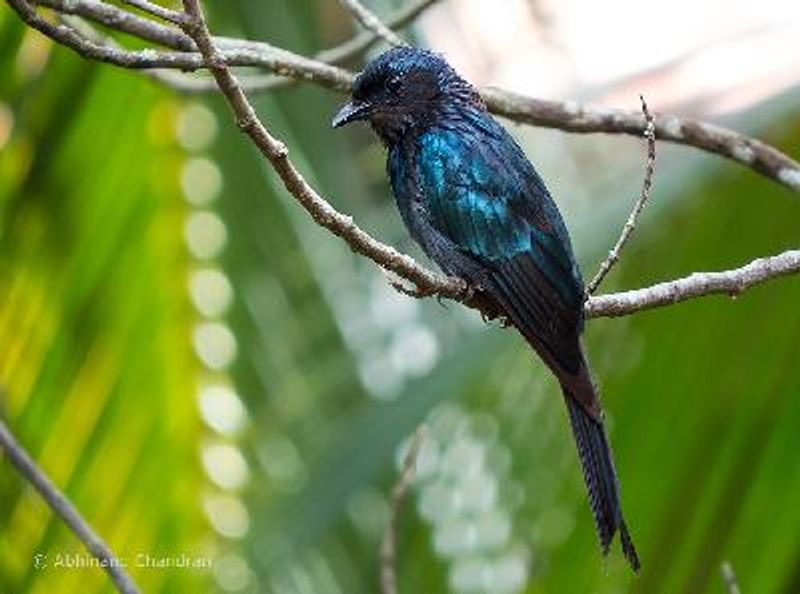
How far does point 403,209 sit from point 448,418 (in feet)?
3.13

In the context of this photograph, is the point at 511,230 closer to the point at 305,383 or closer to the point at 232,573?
the point at 232,573

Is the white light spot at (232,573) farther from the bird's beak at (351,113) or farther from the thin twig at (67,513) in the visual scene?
the bird's beak at (351,113)

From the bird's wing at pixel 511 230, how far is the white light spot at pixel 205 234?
94 centimetres

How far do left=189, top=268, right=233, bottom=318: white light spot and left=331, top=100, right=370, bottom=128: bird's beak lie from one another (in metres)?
0.88

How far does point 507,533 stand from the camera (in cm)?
560

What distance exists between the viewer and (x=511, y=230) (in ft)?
16.7

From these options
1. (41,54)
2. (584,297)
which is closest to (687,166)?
(584,297)

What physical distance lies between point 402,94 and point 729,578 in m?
1.93

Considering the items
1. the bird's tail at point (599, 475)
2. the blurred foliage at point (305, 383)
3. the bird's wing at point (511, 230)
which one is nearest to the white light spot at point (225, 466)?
the blurred foliage at point (305, 383)

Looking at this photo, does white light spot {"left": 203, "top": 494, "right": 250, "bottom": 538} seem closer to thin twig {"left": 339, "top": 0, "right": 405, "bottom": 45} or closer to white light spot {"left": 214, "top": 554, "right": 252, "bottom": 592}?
white light spot {"left": 214, "top": 554, "right": 252, "bottom": 592}

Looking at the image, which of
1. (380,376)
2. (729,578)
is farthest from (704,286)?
(380,376)

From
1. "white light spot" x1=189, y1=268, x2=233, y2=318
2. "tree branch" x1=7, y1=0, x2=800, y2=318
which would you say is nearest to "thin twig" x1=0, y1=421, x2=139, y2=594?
"tree branch" x1=7, y1=0, x2=800, y2=318

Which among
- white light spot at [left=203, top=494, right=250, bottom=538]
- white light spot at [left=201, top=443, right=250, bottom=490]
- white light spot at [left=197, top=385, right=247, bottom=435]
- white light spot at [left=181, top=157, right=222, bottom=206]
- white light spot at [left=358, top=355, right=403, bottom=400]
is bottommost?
white light spot at [left=203, top=494, right=250, bottom=538]

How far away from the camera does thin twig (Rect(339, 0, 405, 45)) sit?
17.0ft
